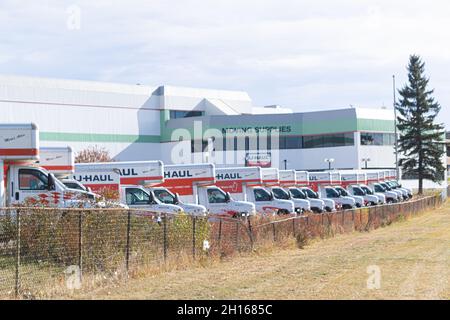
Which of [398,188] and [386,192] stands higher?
[398,188]

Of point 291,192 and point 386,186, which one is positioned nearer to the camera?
point 291,192

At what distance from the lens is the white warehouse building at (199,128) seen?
257 feet

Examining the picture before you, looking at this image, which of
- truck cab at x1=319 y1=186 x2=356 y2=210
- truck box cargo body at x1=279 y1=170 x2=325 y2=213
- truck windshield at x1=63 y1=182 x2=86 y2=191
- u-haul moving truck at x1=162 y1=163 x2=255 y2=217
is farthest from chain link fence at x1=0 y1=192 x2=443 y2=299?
truck cab at x1=319 y1=186 x2=356 y2=210

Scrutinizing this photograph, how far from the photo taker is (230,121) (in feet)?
279

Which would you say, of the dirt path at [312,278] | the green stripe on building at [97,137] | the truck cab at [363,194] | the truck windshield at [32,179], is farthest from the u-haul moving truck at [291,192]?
the green stripe on building at [97,137]

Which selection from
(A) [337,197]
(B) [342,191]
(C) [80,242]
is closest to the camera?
(C) [80,242]

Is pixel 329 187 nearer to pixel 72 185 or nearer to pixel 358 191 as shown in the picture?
pixel 358 191

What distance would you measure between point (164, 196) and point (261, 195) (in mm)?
9495

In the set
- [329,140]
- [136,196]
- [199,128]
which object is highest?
[199,128]

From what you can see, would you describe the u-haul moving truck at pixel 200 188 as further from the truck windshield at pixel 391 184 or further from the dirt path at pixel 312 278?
the truck windshield at pixel 391 184

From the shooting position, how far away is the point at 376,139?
8938 cm

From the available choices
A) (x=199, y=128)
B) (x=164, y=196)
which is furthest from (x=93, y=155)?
(x=164, y=196)

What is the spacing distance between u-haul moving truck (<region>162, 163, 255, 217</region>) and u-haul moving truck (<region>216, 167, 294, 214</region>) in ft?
14.5
